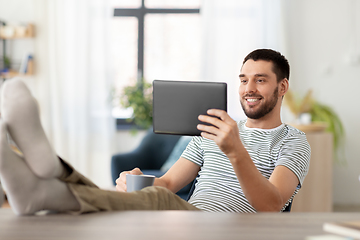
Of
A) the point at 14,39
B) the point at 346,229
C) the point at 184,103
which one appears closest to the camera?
the point at 346,229

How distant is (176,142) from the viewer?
339 cm

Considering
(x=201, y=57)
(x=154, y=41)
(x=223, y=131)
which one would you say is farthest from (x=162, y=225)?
(x=154, y=41)

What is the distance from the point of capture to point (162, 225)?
728 mm

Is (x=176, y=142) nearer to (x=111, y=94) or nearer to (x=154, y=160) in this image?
(x=154, y=160)

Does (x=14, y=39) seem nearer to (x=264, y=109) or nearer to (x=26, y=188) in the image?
(x=264, y=109)

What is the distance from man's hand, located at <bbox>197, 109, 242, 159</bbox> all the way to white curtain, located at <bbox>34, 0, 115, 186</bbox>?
2907 mm

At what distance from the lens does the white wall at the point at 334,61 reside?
3.91 m

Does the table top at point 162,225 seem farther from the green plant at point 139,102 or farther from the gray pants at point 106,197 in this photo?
the green plant at point 139,102

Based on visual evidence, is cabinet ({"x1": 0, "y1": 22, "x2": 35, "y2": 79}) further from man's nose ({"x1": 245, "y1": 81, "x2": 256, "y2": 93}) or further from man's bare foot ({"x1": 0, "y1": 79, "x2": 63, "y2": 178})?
man's bare foot ({"x1": 0, "y1": 79, "x2": 63, "y2": 178})

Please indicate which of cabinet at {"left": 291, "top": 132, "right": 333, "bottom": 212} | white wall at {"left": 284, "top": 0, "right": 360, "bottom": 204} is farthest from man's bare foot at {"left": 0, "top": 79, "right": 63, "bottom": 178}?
white wall at {"left": 284, "top": 0, "right": 360, "bottom": 204}

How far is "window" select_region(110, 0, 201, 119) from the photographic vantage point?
413 cm

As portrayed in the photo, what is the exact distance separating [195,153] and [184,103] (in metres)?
0.41

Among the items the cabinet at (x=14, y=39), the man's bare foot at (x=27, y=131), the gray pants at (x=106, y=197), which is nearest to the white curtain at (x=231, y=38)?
the cabinet at (x=14, y=39)

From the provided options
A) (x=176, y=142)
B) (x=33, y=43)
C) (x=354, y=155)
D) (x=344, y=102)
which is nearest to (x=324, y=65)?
(x=344, y=102)
